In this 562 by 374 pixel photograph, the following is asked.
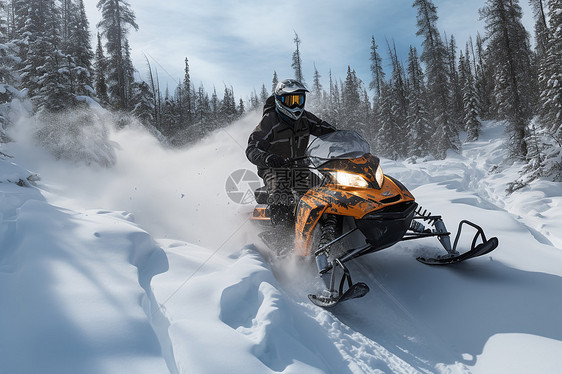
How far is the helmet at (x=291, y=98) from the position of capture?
4.64 metres

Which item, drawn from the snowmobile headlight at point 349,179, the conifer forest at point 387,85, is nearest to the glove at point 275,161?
the snowmobile headlight at point 349,179

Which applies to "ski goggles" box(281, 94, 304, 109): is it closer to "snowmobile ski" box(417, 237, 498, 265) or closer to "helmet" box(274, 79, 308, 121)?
"helmet" box(274, 79, 308, 121)

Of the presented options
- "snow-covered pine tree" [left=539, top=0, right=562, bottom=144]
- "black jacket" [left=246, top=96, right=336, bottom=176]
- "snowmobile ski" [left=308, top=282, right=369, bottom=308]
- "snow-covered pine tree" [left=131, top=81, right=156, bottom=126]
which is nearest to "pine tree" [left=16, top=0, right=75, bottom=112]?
"snow-covered pine tree" [left=131, top=81, right=156, bottom=126]

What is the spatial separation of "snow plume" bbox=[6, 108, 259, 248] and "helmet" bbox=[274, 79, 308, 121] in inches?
71.6

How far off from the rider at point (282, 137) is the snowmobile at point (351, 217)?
363 mm

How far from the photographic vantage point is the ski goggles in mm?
4664

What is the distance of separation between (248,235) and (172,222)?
177 centimetres

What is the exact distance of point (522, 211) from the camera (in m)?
8.56

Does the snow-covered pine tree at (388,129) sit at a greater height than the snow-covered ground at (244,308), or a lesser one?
greater

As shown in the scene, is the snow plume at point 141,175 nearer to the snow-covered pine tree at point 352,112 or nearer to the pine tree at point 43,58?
the pine tree at point 43,58

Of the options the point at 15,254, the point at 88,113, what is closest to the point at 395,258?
the point at 15,254

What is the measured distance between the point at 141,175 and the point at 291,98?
267 inches

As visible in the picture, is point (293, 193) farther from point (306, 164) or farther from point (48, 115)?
point (48, 115)

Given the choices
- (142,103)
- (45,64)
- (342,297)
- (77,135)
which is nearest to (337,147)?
(342,297)
